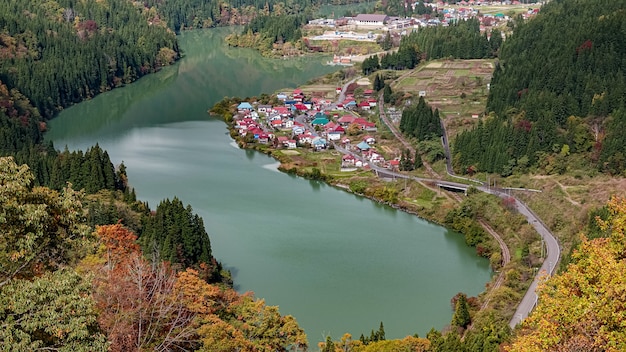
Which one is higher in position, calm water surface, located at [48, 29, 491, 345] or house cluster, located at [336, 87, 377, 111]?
house cluster, located at [336, 87, 377, 111]

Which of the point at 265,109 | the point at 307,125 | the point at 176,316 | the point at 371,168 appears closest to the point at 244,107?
the point at 265,109

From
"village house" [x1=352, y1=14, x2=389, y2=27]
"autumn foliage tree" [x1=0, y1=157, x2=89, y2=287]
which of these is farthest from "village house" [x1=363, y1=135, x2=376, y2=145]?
"village house" [x1=352, y1=14, x2=389, y2=27]

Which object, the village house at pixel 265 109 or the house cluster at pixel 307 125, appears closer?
the house cluster at pixel 307 125

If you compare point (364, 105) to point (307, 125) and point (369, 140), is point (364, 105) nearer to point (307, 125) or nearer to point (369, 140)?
point (307, 125)

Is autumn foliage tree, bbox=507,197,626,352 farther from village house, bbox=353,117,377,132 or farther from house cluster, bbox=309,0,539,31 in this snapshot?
house cluster, bbox=309,0,539,31

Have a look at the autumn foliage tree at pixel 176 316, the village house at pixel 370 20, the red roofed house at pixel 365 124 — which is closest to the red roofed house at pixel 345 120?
the red roofed house at pixel 365 124

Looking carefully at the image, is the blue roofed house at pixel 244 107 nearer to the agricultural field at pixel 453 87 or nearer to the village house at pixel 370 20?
the agricultural field at pixel 453 87
